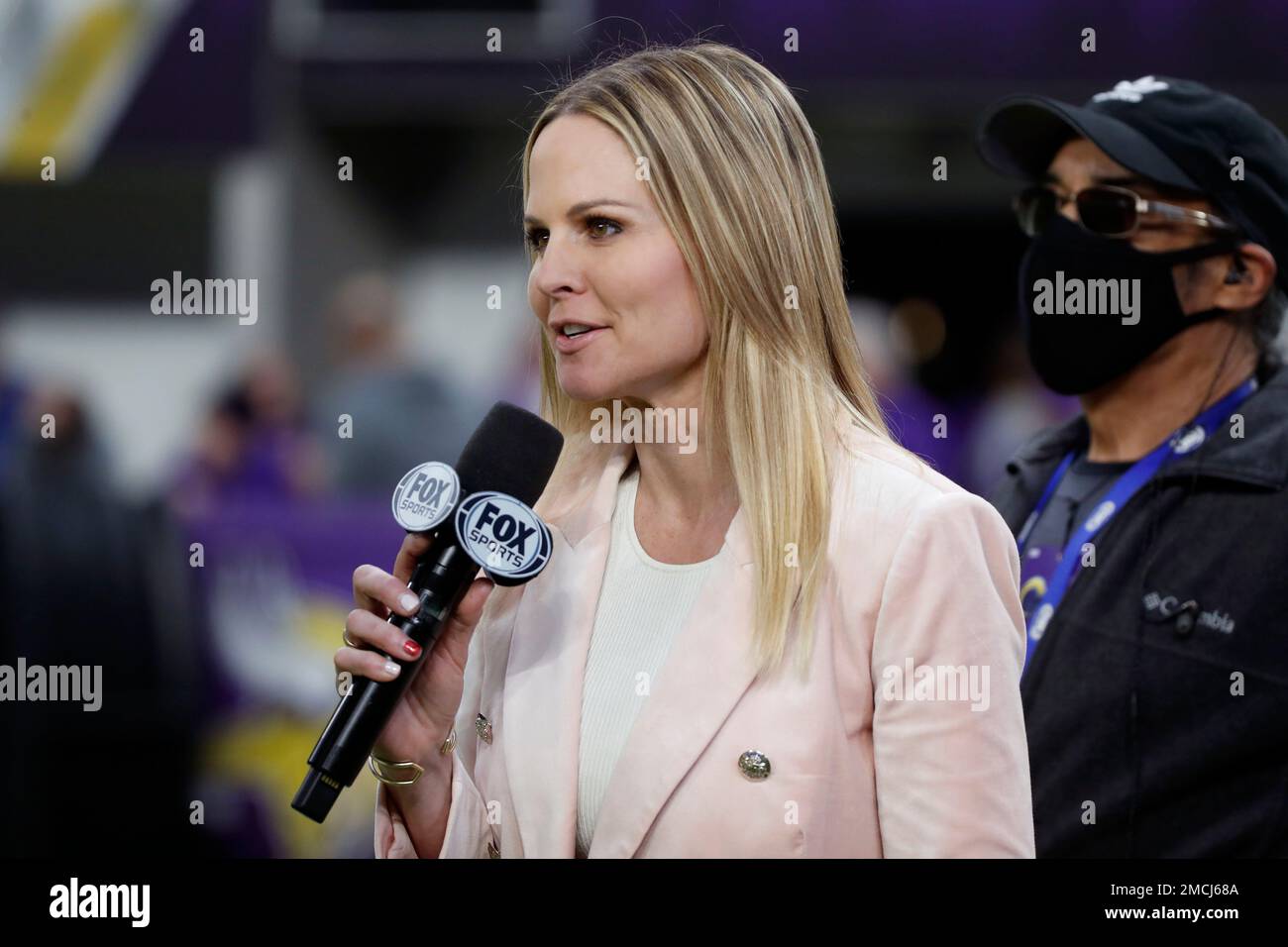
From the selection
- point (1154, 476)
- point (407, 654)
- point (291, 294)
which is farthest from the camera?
point (291, 294)

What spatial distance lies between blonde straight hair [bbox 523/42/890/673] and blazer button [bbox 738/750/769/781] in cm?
11

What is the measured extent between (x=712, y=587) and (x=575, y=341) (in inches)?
15.3

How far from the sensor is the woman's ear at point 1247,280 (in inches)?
115

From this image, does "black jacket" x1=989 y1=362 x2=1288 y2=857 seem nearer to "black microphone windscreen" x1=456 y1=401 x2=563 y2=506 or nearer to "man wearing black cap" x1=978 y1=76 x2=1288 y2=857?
"man wearing black cap" x1=978 y1=76 x2=1288 y2=857

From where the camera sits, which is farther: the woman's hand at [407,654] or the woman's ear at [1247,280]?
the woman's ear at [1247,280]

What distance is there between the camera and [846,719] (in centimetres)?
208

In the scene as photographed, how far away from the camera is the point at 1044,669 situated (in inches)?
109

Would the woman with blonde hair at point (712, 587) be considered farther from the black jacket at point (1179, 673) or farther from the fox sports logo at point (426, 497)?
the black jacket at point (1179, 673)

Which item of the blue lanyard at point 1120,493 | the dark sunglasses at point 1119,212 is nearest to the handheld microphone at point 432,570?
the blue lanyard at point 1120,493

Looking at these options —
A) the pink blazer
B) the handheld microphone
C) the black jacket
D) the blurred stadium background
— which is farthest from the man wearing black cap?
the blurred stadium background

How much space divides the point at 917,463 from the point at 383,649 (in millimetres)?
730

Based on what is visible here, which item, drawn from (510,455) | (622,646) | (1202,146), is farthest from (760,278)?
(1202,146)

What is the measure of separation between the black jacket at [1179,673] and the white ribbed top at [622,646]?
0.80m

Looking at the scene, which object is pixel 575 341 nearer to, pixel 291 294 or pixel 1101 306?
pixel 1101 306
